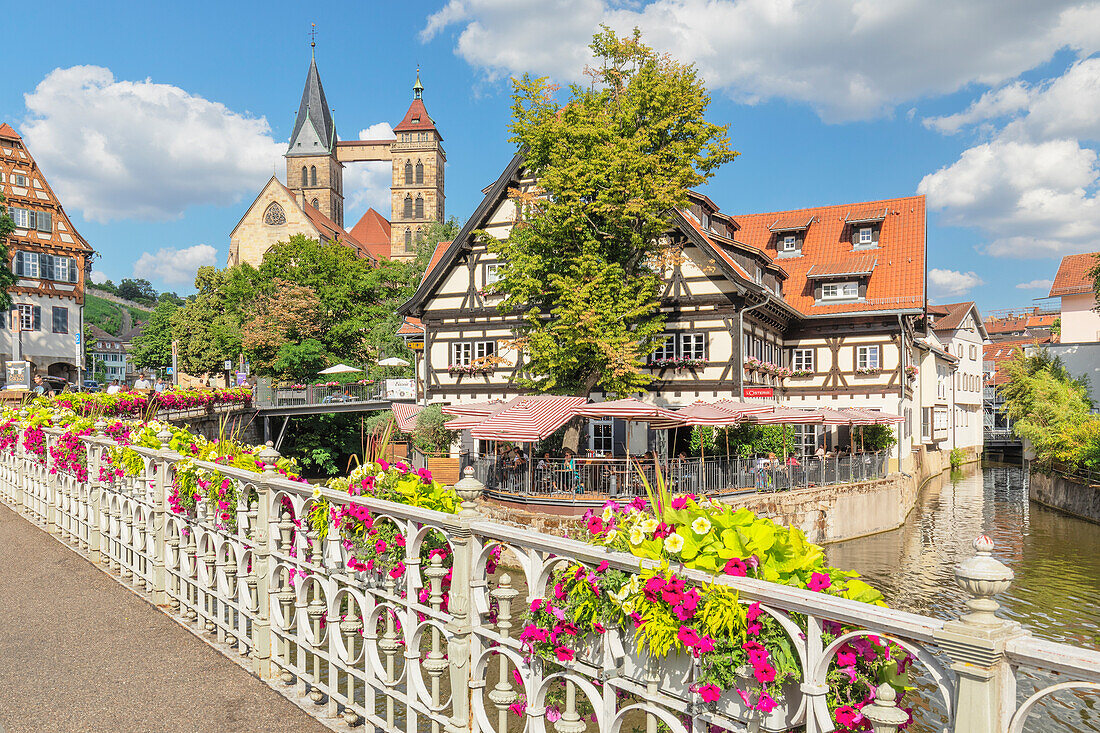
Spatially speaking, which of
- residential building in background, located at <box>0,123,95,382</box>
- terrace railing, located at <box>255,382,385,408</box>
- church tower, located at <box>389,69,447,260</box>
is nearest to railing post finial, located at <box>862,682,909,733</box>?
terrace railing, located at <box>255,382,385,408</box>

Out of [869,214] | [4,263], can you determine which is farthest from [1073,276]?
[4,263]

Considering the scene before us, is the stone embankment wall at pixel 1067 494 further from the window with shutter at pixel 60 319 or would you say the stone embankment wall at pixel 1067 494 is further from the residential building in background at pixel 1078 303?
the window with shutter at pixel 60 319

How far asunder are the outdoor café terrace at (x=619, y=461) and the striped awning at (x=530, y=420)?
0.02 m

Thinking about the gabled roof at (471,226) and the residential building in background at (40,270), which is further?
the residential building in background at (40,270)

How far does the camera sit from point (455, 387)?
1153 inches

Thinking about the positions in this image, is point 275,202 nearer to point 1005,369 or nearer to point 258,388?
point 258,388

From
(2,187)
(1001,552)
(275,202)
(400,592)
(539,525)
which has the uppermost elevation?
(275,202)

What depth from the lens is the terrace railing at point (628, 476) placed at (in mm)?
19078

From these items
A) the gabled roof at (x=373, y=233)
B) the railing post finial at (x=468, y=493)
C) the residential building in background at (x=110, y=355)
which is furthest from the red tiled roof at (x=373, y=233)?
the railing post finial at (x=468, y=493)

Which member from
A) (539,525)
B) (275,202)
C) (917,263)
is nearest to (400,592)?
(539,525)

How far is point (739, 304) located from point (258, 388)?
77.9ft

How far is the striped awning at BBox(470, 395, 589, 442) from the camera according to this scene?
17.5 m

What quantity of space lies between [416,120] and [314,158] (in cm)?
1429

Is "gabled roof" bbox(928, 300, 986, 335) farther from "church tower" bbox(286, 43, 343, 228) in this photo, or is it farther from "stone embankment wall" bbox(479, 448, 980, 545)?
"church tower" bbox(286, 43, 343, 228)
